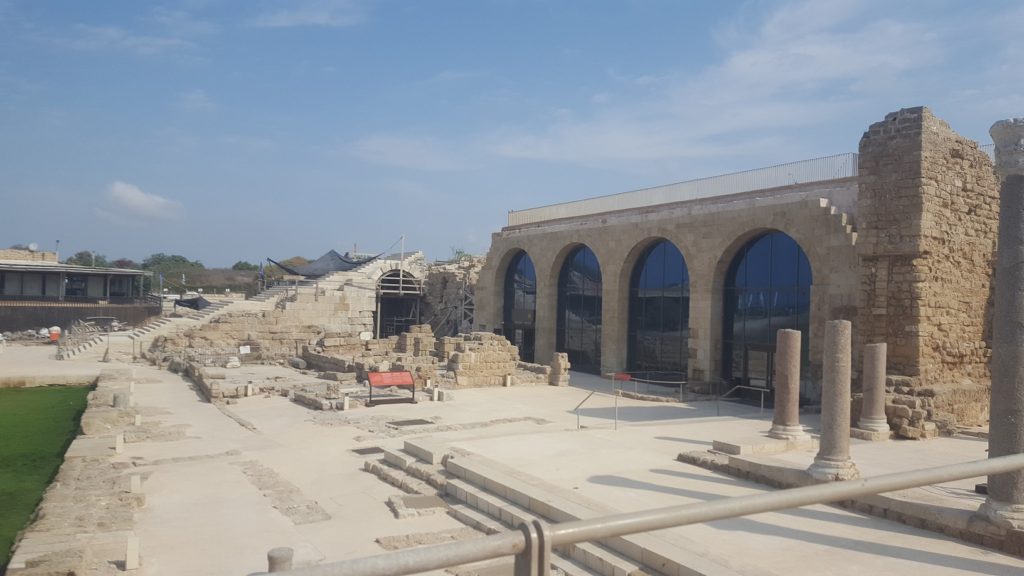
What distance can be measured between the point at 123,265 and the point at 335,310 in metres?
79.4

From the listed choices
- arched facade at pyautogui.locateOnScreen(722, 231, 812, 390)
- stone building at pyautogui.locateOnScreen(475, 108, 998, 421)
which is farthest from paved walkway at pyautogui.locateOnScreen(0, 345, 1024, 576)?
stone building at pyautogui.locateOnScreen(475, 108, 998, 421)

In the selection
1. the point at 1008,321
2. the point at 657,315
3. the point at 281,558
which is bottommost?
the point at 281,558

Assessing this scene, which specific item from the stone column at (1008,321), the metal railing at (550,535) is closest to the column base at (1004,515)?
the stone column at (1008,321)

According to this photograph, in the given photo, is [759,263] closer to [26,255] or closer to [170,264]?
[26,255]

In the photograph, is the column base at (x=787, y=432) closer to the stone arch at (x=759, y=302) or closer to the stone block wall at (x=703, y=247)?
the stone block wall at (x=703, y=247)

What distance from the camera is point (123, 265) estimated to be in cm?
10138

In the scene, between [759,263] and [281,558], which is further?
[759,263]

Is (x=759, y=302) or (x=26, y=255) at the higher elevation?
(x=26, y=255)

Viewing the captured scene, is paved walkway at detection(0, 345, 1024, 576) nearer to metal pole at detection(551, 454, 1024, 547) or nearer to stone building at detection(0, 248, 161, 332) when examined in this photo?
metal pole at detection(551, 454, 1024, 547)

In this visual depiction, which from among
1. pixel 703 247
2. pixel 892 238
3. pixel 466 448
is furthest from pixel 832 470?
pixel 703 247

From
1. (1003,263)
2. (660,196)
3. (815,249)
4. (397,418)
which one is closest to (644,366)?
(660,196)

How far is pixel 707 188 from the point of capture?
76.0 ft

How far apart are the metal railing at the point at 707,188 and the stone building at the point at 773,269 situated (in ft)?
0.17

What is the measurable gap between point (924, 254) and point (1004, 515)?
31.0ft
